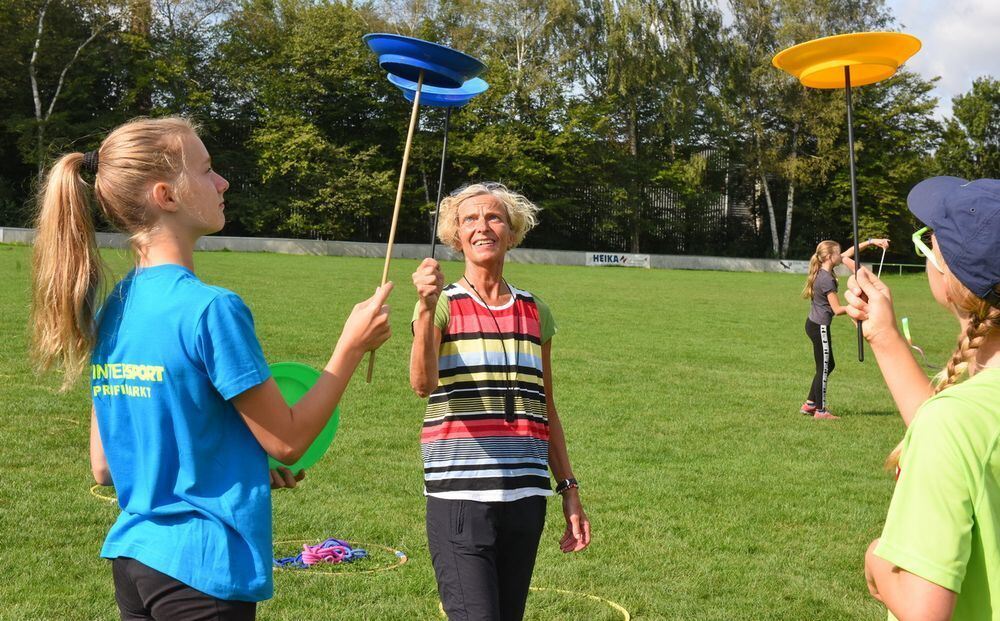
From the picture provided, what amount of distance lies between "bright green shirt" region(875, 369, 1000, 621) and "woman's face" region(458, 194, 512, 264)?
222 centimetres

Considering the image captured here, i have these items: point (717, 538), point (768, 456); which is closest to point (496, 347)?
point (717, 538)

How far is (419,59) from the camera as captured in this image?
122 inches

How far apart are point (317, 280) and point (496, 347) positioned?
22755 mm

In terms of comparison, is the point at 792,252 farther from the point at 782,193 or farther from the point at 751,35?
the point at 751,35

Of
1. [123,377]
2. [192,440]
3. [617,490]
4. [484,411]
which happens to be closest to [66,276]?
[123,377]

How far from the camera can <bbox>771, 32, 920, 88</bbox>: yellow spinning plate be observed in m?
2.69

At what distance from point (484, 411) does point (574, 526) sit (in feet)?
2.13

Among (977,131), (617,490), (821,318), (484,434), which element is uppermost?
(977,131)

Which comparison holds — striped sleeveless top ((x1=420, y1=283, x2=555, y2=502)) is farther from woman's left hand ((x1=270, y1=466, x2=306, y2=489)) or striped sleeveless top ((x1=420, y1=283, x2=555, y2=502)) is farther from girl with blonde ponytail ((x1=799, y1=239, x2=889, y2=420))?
girl with blonde ponytail ((x1=799, y1=239, x2=889, y2=420))

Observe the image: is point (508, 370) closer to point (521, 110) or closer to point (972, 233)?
point (972, 233)

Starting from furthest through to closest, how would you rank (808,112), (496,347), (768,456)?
(808,112), (768,456), (496,347)

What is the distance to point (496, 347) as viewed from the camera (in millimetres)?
3648

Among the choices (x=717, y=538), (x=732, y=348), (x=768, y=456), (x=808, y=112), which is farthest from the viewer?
(x=808, y=112)

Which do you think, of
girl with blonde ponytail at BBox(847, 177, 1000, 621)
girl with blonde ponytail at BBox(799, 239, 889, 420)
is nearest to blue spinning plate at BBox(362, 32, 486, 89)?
girl with blonde ponytail at BBox(847, 177, 1000, 621)
